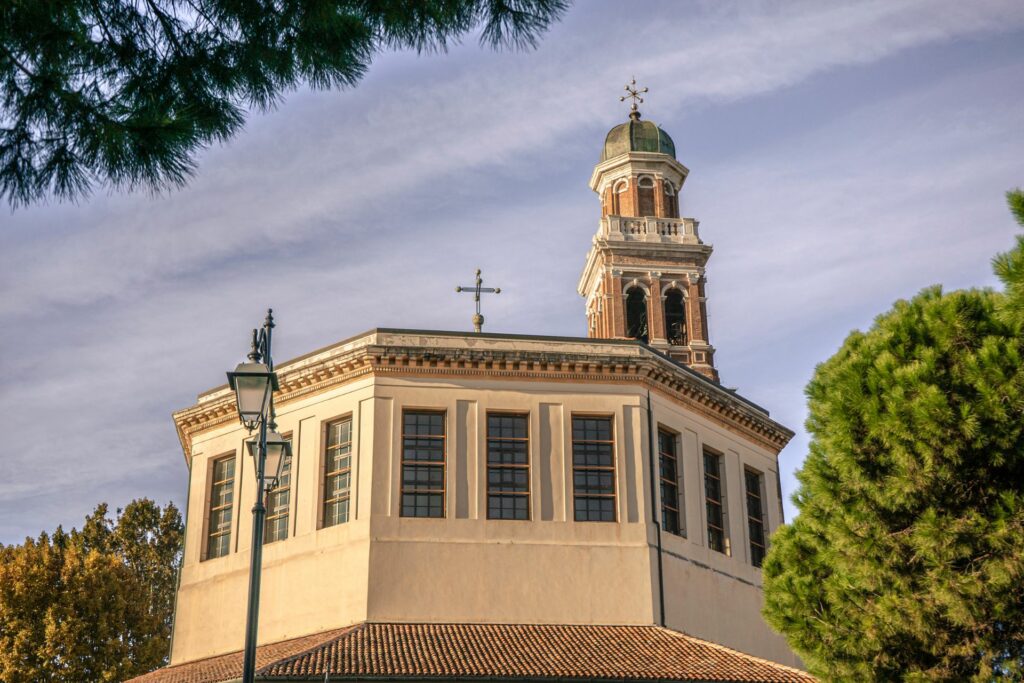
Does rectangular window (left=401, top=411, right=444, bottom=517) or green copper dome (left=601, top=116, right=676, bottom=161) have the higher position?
green copper dome (left=601, top=116, right=676, bottom=161)

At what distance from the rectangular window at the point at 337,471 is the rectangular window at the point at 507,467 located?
9.42 feet

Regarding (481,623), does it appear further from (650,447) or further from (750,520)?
(750,520)

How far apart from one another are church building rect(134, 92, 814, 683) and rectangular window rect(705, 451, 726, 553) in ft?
0.15

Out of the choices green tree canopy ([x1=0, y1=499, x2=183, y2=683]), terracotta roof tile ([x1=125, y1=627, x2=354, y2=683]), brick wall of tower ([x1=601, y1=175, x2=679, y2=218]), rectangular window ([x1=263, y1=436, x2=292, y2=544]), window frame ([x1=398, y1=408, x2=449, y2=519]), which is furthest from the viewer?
brick wall of tower ([x1=601, y1=175, x2=679, y2=218])

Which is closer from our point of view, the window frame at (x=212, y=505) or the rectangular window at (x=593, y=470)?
the rectangular window at (x=593, y=470)

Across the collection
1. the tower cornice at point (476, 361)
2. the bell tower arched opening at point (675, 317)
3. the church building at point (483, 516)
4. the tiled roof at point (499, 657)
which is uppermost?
the bell tower arched opening at point (675, 317)

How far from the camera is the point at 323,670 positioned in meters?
21.1

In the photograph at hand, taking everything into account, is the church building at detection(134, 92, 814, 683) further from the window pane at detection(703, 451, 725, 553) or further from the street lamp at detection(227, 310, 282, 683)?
the street lamp at detection(227, 310, 282, 683)

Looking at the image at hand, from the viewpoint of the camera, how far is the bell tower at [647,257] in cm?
4788

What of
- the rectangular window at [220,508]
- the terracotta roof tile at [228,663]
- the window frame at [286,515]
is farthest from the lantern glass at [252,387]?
the rectangular window at [220,508]

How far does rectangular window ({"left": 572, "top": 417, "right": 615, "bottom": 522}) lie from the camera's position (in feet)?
83.1

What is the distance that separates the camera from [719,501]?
2761 centimetres

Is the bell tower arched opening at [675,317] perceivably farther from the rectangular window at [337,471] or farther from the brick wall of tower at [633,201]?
the rectangular window at [337,471]

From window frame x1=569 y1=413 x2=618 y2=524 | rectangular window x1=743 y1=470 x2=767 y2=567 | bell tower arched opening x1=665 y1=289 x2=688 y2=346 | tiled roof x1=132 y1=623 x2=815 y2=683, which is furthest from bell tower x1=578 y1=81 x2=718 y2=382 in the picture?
tiled roof x1=132 y1=623 x2=815 y2=683
